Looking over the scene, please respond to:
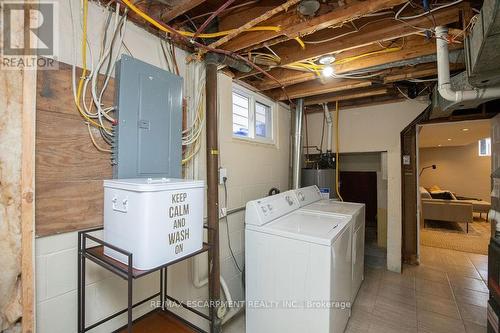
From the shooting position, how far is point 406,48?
1.83m

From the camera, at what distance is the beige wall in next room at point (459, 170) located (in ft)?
22.0

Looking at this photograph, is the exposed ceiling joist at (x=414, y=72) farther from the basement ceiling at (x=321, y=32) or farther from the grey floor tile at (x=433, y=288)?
the grey floor tile at (x=433, y=288)

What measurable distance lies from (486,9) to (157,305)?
241 cm

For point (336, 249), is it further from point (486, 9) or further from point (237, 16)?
point (237, 16)

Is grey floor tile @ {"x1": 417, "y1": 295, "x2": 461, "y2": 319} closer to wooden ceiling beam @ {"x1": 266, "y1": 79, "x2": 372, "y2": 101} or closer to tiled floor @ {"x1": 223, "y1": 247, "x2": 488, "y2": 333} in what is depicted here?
tiled floor @ {"x1": 223, "y1": 247, "x2": 488, "y2": 333}

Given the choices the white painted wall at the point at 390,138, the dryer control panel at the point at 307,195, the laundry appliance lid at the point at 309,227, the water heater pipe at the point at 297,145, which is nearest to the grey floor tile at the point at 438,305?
the white painted wall at the point at 390,138

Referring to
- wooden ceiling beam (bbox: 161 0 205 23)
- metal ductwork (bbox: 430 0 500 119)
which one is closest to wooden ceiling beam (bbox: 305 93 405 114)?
metal ductwork (bbox: 430 0 500 119)

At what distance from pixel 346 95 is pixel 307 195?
1.37 metres

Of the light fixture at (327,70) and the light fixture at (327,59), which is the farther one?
the light fixture at (327,70)

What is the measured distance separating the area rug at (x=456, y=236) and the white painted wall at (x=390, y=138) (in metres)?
1.61

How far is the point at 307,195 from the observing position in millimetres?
2721

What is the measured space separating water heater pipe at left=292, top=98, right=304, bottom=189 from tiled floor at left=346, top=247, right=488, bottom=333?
4.84 feet

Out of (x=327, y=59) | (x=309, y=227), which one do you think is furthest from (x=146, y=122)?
(x=327, y=59)

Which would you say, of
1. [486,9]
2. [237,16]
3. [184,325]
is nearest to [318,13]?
[237,16]
